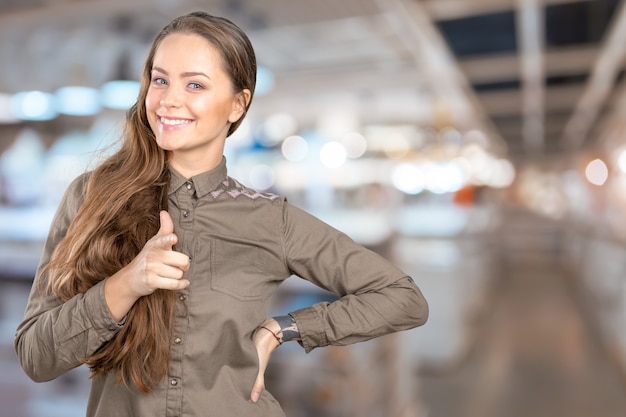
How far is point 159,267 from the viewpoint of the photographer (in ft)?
2.98

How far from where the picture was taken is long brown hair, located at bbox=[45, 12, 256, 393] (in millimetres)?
1007

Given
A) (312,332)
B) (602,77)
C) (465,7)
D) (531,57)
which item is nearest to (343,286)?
(312,332)

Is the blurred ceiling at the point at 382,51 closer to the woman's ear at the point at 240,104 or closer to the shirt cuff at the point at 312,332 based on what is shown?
the woman's ear at the point at 240,104

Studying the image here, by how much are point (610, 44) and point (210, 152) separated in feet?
17.6

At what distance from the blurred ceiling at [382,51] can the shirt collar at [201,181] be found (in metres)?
2.08

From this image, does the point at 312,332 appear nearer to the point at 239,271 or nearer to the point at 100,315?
the point at 239,271

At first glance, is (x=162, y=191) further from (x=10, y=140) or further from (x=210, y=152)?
(x=10, y=140)

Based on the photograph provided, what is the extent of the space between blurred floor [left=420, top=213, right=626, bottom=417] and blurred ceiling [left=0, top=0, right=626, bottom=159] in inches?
123

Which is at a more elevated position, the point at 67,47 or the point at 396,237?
the point at 67,47

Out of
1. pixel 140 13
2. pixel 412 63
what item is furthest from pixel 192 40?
pixel 412 63

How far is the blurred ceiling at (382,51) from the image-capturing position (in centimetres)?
319

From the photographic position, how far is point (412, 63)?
220 inches

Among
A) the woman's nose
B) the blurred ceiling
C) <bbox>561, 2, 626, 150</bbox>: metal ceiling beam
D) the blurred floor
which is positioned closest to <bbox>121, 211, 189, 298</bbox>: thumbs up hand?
the woman's nose

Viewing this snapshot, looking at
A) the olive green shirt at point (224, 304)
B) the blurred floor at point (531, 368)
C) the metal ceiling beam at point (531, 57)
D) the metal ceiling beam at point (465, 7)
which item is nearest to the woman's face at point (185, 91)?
the olive green shirt at point (224, 304)
